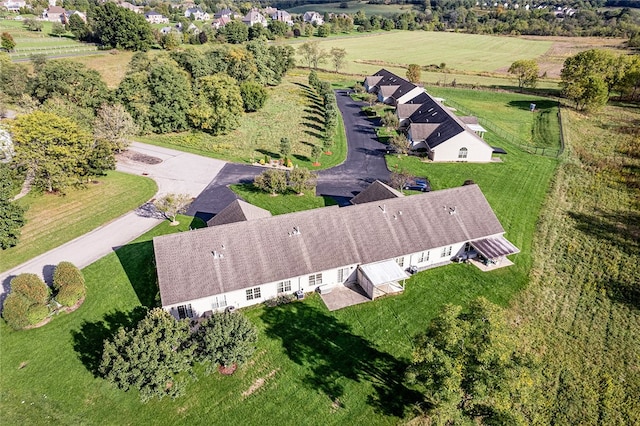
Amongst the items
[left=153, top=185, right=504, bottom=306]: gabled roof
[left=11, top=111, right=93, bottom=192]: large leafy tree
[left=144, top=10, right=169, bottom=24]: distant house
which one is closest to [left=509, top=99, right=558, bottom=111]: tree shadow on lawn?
[left=153, top=185, right=504, bottom=306]: gabled roof

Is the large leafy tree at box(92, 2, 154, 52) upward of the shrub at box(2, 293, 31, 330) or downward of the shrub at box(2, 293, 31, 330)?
upward

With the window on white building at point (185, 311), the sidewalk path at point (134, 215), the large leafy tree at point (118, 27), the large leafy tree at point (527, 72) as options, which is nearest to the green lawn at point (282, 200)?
the sidewalk path at point (134, 215)

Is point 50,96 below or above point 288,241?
above

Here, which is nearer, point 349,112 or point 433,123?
point 433,123

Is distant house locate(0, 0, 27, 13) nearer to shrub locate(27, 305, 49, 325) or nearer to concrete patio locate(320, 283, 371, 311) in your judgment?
shrub locate(27, 305, 49, 325)

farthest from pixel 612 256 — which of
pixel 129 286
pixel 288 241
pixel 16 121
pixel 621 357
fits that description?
pixel 16 121

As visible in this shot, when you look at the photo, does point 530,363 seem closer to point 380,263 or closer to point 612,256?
point 380,263

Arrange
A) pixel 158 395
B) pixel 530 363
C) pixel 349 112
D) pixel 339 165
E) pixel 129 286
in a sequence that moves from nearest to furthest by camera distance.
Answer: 1. pixel 530 363
2. pixel 158 395
3. pixel 129 286
4. pixel 339 165
5. pixel 349 112
